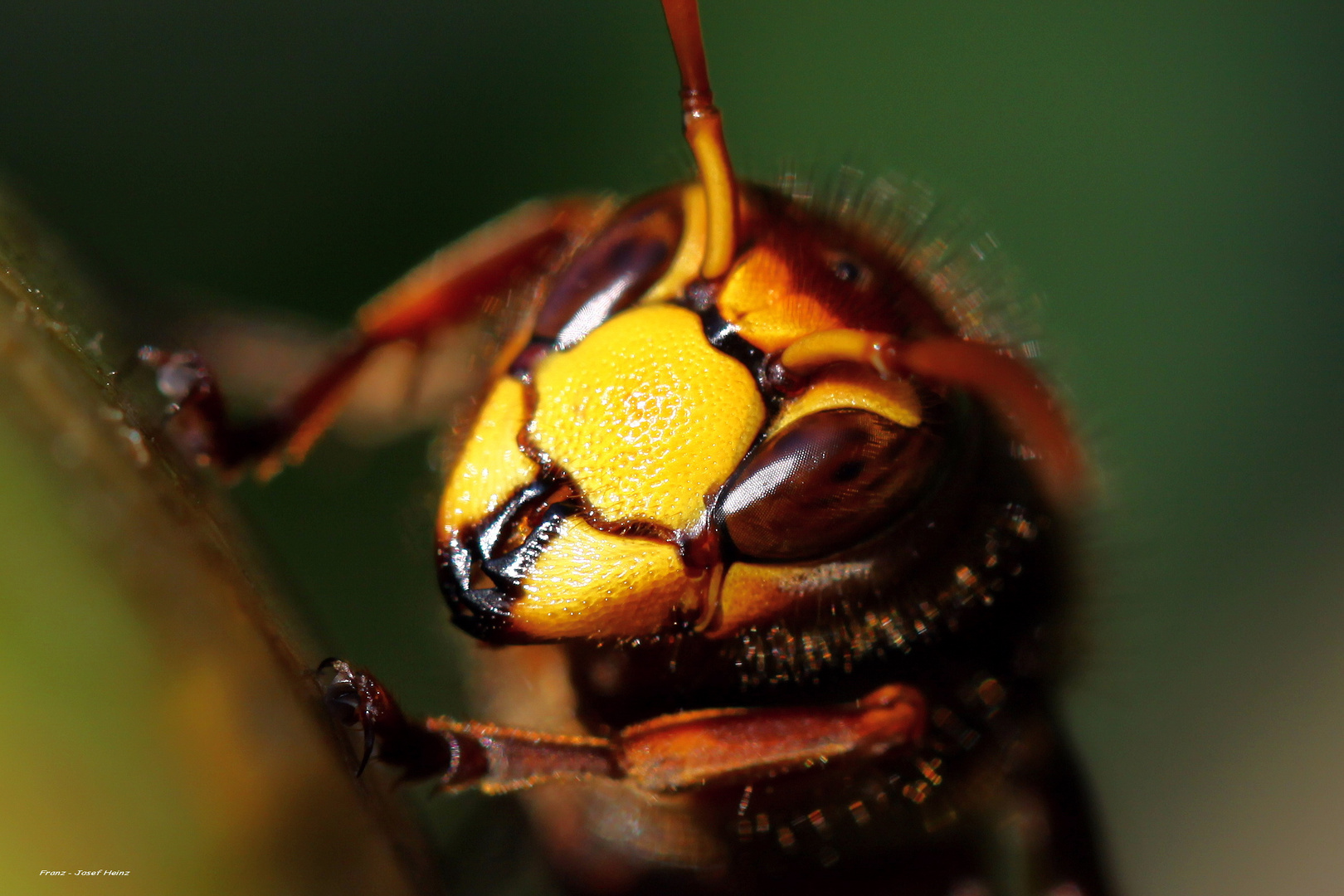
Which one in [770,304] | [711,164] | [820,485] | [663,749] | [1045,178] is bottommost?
[1045,178]

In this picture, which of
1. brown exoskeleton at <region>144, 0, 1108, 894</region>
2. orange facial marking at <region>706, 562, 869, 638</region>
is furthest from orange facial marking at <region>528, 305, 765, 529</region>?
orange facial marking at <region>706, 562, 869, 638</region>

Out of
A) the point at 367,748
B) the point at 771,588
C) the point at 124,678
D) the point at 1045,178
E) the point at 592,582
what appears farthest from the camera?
the point at 1045,178

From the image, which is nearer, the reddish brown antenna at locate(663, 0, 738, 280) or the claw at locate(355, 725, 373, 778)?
the claw at locate(355, 725, 373, 778)

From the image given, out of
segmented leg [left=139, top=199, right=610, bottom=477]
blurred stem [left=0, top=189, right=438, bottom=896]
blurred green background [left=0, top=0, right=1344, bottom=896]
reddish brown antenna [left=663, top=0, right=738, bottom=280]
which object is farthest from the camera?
blurred green background [left=0, top=0, right=1344, bottom=896]

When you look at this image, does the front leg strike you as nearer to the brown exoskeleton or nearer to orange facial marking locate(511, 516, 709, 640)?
the brown exoskeleton

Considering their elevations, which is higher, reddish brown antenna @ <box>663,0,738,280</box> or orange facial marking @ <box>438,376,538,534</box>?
reddish brown antenna @ <box>663,0,738,280</box>

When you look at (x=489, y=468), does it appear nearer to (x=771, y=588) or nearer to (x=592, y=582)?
(x=592, y=582)

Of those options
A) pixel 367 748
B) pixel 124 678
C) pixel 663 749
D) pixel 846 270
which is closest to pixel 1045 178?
pixel 846 270
